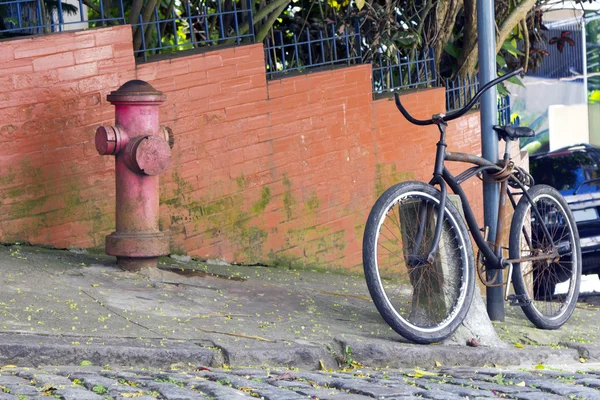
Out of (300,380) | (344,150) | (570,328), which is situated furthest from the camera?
(344,150)

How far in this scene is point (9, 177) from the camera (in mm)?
6031

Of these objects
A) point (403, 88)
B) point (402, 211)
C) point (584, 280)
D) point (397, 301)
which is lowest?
point (584, 280)

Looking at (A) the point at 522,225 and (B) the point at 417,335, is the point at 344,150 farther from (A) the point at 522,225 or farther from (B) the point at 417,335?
(B) the point at 417,335

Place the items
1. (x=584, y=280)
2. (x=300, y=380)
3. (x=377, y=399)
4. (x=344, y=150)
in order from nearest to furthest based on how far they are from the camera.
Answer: (x=377, y=399) → (x=300, y=380) → (x=344, y=150) → (x=584, y=280)

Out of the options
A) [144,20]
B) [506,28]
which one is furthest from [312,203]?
[506,28]

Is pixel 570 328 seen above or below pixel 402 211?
below

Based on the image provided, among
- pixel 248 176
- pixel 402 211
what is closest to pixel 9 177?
pixel 248 176

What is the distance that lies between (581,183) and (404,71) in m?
2.81

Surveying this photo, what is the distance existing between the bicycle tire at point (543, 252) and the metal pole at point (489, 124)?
16 cm

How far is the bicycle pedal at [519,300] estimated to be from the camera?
5750mm

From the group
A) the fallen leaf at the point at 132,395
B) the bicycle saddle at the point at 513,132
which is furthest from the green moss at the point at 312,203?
the fallen leaf at the point at 132,395

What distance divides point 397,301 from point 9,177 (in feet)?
8.55

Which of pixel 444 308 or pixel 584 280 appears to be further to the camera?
pixel 584 280

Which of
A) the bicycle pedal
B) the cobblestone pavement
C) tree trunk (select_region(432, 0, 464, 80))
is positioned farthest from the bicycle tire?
tree trunk (select_region(432, 0, 464, 80))
